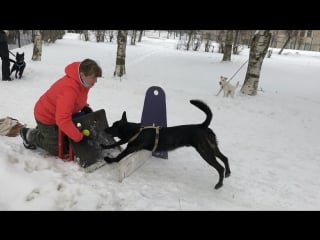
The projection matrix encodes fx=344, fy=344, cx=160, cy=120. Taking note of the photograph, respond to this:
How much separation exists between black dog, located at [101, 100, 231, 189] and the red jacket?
2.25ft

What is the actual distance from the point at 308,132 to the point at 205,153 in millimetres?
3878

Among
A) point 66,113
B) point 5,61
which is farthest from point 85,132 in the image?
point 5,61

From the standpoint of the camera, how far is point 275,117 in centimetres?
815

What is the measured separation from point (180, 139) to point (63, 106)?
1459 millimetres

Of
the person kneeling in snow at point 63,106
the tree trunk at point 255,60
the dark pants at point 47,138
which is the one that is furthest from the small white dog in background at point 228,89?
the dark pants at point 47,138

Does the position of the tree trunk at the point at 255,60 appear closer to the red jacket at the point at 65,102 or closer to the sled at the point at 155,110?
the sled at the point at 155,110

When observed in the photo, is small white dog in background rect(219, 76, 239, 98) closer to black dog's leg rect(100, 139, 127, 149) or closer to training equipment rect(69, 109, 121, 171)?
training equipment rect(69, 109, 121, 171)

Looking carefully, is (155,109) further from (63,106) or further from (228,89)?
(228,89)

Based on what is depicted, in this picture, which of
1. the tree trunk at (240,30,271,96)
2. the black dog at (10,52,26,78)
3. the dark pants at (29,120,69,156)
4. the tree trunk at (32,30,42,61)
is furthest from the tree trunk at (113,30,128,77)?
the dark pants at (29,120,69,156)

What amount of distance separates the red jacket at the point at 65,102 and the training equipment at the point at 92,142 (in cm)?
16

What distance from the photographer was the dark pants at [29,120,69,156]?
14.3ft

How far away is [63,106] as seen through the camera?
4.00 m
